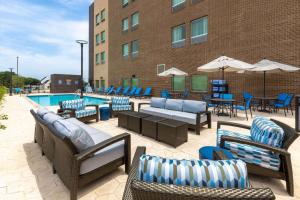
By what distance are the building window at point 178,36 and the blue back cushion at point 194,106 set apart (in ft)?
30.9

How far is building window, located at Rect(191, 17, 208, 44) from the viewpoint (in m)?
12.3

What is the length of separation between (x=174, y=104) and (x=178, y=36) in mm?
9942

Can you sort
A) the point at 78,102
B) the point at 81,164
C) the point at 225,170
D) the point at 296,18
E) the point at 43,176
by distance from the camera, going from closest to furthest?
the point at 225,170 < the point at 81,164 < the point at 43,176 < the point at 78,102 < the point at 296,18

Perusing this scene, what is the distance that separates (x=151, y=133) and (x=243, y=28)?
9.79 m

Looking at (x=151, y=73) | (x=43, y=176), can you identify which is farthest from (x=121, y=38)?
(x=43, y=176)

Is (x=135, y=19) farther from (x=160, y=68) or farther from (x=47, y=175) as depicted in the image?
(x=47, y=175)

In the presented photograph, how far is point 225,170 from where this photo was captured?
1.07m

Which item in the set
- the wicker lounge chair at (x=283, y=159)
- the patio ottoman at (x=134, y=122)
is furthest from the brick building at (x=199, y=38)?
the wicker lounge chair at (x=283, y=159)

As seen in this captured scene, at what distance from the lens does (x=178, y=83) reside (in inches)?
569

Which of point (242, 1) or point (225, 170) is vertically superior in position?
point (242, 1)

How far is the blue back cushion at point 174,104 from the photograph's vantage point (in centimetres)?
597

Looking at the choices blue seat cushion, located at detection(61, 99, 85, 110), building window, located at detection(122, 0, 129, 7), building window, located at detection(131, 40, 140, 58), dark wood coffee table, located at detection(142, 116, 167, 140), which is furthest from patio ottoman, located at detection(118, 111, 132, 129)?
building window, located at detection(122, 0, 129, 7)

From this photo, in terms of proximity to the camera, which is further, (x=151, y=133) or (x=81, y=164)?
(x=151, y=133)

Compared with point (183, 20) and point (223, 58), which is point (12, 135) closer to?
point (223, 58)
